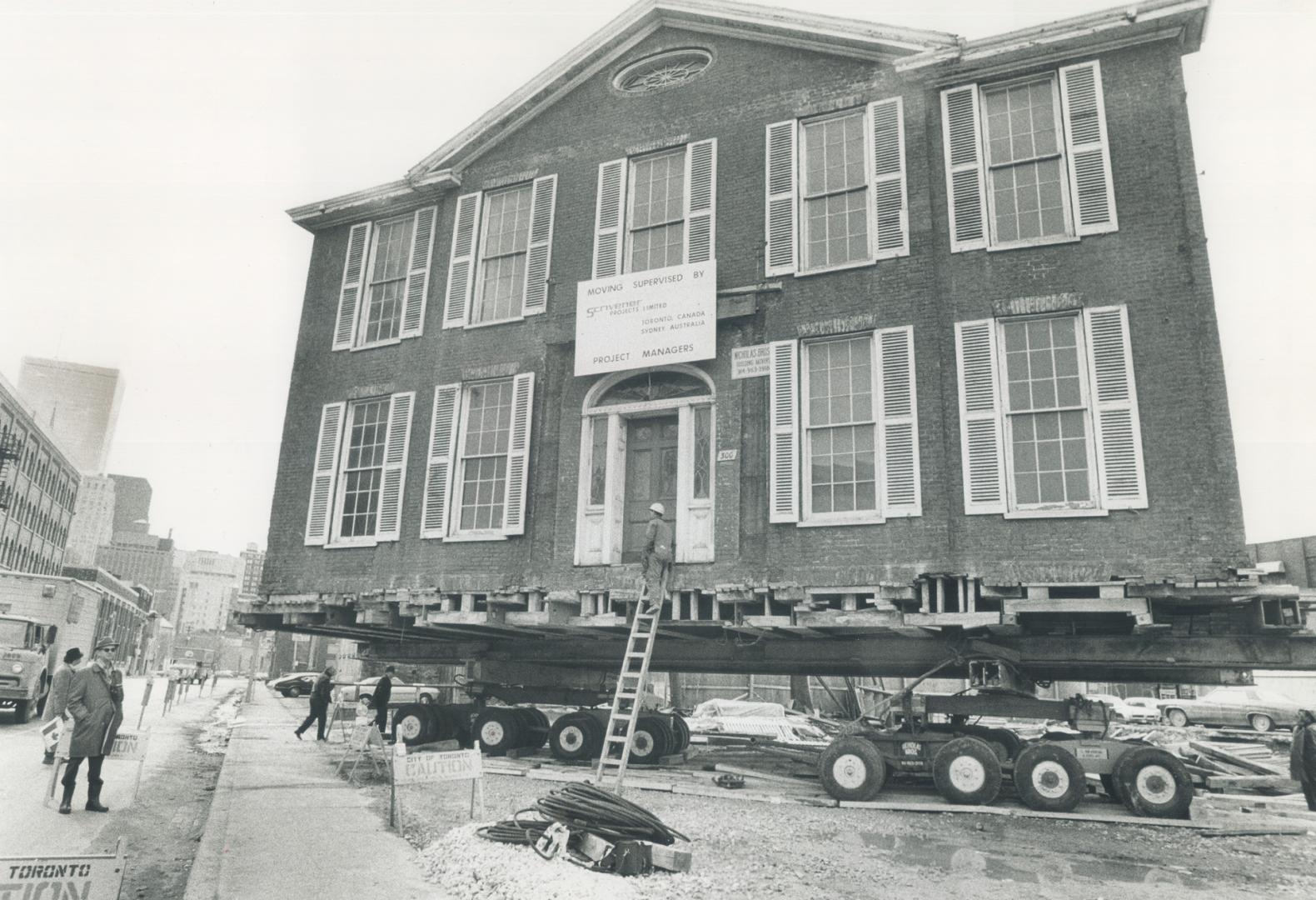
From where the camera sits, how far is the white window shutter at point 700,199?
14227mm

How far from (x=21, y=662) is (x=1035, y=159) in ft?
70.4

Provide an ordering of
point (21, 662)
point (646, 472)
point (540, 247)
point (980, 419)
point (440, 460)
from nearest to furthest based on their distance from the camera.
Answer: point (980, 419) → point (646, 472) → point (440, 460) → point (540, 247) → point (21, 662)

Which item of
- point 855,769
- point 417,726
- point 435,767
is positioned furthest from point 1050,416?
point 417,726

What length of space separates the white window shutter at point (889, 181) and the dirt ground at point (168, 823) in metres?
11.0

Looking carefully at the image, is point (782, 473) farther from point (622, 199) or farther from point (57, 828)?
point (57, 828)

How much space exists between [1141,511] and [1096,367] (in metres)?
1.89

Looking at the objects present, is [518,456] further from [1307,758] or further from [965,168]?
[1307,758]

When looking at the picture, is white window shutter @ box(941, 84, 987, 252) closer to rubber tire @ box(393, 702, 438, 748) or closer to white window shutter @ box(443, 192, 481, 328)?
white window shutter @ box(443, 192, 481, 328)

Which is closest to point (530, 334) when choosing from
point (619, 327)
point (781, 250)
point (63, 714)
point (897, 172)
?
point (619, 327)

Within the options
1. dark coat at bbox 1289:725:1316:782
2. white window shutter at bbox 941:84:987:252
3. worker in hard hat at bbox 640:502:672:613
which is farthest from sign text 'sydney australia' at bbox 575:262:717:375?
dark coat at bbox 1289:725:1316:782

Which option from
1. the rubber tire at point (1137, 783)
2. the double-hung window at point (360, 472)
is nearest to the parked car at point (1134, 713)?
the rubber tire at point (1137, 783)

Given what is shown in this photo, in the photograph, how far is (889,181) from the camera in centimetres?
1305

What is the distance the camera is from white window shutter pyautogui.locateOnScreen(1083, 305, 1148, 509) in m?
10.9

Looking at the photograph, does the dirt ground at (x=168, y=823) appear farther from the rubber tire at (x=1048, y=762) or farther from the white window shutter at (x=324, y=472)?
the rubber tire at (x=1048, y=762)
